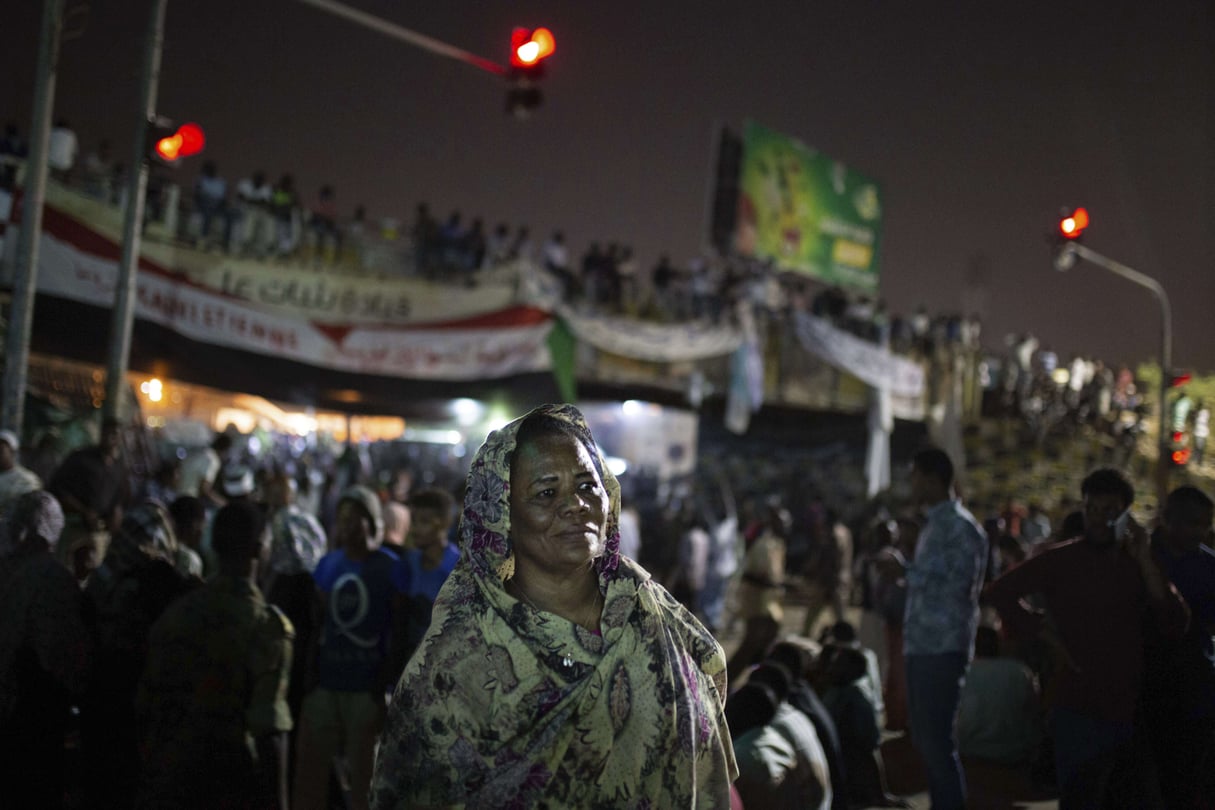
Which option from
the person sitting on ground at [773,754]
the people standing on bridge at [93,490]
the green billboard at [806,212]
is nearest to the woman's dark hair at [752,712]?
the person sitting on ground at [773,754]

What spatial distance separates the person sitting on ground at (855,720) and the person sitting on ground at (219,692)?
10.8ft

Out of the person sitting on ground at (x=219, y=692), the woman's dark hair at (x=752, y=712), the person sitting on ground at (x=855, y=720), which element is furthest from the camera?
the person sitting on ground at (x=855, y=720)

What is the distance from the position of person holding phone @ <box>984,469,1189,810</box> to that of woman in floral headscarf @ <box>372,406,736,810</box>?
2526 millimetres

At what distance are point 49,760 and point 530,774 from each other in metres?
3.22

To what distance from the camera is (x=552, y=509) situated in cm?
221

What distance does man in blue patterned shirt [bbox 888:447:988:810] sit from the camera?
4.82 m

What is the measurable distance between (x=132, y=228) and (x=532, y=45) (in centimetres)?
392

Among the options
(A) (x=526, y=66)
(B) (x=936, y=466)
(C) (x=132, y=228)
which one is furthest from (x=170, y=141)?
(B) (x=936, y=466)

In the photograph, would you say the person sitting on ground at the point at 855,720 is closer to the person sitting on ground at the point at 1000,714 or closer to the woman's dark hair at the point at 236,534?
the person sitting on ground at the point at 1000,714

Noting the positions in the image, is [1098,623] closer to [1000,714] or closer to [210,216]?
[1000,714]

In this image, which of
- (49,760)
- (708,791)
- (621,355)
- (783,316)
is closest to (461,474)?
(621,355)

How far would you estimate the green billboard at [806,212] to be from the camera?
23.4 metres

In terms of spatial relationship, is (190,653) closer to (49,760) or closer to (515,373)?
(49,760)

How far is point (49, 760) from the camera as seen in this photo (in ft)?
13.8
